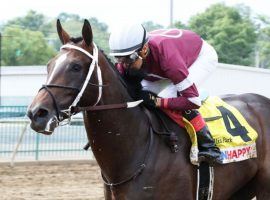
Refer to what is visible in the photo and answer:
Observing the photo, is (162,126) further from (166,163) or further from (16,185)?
(16,185)

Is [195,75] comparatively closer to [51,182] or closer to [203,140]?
[203,140]

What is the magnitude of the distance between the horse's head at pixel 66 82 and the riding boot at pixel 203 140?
97 cm

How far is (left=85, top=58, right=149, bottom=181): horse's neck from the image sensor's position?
456cm

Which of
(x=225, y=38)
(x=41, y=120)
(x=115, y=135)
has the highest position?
(x=41, y=120)

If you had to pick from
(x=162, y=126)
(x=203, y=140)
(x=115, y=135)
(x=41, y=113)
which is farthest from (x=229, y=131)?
(x=41, y=113)

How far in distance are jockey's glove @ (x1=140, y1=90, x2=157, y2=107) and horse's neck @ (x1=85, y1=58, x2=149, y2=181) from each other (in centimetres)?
19

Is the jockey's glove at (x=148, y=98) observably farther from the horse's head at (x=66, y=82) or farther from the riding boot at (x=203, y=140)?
the horse's head at (x=66, y=82)

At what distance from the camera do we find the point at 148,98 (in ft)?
16.1

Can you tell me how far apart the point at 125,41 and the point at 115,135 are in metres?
0.74

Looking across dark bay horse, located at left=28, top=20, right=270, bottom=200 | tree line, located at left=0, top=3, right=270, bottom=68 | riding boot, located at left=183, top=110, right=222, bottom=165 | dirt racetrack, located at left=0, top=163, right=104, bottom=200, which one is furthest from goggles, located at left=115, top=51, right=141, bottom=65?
tree line, located at left=0, top=3, right=270, bottom=68

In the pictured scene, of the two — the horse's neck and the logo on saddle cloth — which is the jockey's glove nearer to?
the horse's neck


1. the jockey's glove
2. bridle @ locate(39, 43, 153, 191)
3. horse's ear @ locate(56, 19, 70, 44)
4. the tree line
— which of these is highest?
horse's ear @ locate(56, 19, 70, 44)

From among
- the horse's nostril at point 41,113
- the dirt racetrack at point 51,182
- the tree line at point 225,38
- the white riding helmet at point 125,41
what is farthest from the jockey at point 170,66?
the tree line at point 225,38

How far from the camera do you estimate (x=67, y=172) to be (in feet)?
41.4
